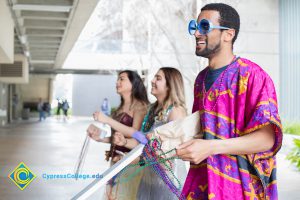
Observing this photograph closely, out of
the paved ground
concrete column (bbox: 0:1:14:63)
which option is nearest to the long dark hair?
the paved ground

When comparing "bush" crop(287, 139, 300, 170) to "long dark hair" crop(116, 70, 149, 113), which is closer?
"long dark hair" crop(116, 70, 149, 113)

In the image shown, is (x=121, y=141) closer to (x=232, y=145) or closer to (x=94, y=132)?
(x=94, y=132)

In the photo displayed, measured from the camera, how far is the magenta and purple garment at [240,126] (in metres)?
1.50

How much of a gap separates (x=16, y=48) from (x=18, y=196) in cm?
1502

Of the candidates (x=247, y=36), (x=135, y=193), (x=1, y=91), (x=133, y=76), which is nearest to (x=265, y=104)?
(x=135, y=193)

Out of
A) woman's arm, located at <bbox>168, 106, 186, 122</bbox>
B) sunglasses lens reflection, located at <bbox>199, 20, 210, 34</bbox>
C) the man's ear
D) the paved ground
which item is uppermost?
sunglasses lens reflection, located at <bbox>199, 20, 210, 34</bbox>

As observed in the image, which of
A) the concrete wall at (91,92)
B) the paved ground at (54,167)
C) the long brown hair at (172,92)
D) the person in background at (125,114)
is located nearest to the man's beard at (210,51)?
the long brown hair at (172,92)

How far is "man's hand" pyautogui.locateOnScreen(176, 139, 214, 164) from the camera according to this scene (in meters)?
1.40

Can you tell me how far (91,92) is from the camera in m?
41.4

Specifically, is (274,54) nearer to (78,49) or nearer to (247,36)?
(247,36)

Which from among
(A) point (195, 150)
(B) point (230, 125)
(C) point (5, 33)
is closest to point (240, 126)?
(B) point (230, 125)

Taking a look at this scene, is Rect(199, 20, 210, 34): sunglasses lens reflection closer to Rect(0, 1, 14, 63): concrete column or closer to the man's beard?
the man's beard

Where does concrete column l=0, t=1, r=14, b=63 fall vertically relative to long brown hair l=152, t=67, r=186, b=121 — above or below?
above

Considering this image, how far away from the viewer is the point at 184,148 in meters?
1.41
